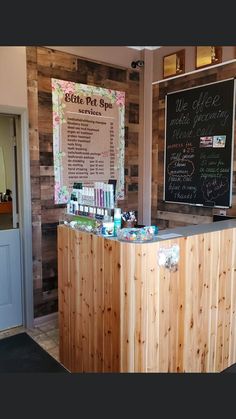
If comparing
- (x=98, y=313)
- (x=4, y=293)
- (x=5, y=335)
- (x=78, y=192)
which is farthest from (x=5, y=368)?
(x=78, y=192)

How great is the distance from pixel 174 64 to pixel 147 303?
111 inches

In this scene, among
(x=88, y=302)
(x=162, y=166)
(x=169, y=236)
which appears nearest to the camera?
(x=169, y=236)

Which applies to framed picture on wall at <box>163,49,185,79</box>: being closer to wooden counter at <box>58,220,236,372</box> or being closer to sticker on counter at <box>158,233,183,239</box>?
wooden counter at <box>58,220,236,372</box>

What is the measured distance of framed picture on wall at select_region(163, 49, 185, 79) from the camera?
12.0 feet

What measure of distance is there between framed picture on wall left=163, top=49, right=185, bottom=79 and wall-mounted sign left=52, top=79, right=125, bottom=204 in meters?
0.57

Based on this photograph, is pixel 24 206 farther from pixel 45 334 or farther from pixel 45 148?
pixel 45 334

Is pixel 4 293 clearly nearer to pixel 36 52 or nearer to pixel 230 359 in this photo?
pixel 230 359

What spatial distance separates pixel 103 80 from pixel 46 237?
1887 millimetres

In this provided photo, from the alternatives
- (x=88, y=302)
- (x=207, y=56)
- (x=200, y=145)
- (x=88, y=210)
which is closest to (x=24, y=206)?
(x=88, y=210)

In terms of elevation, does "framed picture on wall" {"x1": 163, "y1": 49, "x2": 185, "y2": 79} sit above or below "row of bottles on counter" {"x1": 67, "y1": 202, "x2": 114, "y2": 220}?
above

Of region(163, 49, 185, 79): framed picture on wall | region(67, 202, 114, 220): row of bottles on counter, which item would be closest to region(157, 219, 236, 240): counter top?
region(67, 202, 114, 220): row of bottles on counter

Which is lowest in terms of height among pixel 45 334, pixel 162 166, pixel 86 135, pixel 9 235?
pixel 45 334

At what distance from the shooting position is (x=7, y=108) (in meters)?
3.14

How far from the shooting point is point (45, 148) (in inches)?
135
